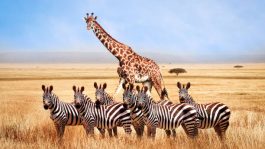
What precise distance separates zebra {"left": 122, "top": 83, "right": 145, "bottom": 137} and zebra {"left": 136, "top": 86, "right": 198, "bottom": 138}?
0.62ft

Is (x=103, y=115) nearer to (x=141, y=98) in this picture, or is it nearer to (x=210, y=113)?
(x=141, y=98)

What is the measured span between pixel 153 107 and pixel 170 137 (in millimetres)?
1198

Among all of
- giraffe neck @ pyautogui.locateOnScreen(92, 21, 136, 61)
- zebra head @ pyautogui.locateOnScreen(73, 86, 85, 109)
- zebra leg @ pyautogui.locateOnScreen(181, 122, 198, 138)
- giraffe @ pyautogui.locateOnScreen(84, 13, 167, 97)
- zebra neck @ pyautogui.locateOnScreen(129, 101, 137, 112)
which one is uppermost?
giraffe neck @ pyautogui.locateOnScreen(92, 21, 136, 61)

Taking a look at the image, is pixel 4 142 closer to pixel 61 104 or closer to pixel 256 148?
pixel 61 104

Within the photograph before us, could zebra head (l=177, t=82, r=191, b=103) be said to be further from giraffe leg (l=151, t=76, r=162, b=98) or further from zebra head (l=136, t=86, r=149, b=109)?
giraffe leg (l=151, t=76, r=162, b=98)

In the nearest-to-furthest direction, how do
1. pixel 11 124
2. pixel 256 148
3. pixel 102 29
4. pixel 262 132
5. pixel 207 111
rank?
pixel 256 148 < pixel 207 111 < pixel 262 132 < pixel 11 124 < pixel 102 29

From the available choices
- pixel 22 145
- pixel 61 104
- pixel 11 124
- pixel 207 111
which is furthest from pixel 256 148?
pixel 11 124

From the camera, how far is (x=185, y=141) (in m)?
10.1

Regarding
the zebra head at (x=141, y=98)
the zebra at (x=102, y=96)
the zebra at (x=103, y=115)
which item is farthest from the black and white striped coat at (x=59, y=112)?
the zebra head at (x=141, y=98)

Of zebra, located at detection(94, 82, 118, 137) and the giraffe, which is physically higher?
the giraffe

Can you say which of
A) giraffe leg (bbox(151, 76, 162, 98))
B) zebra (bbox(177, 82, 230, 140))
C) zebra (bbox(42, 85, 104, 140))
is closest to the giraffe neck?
giraffe leg (bbox(151, 76, 162, 98))

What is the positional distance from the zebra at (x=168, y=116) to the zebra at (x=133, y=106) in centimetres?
19

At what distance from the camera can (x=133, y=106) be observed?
998cm

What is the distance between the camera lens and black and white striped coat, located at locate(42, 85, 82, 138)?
10.0 meters
